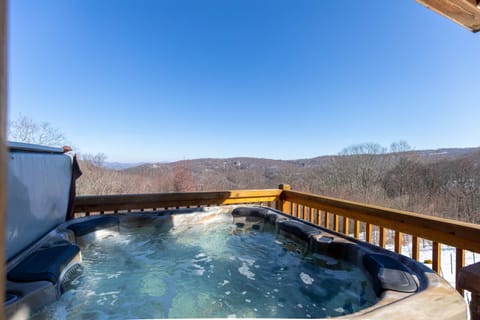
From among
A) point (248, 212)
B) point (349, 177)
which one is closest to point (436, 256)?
point (248, 212)

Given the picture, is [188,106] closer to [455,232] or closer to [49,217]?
[49,217]

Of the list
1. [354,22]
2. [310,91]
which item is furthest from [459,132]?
[354,22]

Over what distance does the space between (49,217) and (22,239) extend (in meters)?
→ 0.50

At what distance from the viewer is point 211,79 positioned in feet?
21.8

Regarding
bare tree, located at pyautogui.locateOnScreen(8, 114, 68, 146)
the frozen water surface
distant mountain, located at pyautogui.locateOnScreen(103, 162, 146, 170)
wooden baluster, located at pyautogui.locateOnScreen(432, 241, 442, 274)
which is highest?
bare tree, located at pyautogui.locateOnScreen(8, 114, 68, 146)

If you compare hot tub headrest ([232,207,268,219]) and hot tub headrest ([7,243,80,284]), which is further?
hot tub headrest ([232,207,268,219])

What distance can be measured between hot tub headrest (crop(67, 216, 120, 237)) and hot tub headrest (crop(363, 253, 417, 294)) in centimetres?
234

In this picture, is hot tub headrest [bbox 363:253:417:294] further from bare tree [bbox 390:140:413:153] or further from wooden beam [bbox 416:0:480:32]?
bare tree [bbox 390:140:413:153]

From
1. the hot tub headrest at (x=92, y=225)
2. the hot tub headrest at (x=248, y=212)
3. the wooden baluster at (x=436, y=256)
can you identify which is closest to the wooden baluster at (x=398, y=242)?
the wooden baluster at (x=436, y=256)

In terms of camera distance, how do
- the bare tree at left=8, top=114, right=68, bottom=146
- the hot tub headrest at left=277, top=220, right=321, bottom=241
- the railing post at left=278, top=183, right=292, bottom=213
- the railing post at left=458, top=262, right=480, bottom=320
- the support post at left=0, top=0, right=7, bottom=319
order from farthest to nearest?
the bare tree at left=8, top=114, right=68, bottom=146, the railing post at left=278, top=183, right=292, bottom=213, the hot tub headrest at left=277, top=220, right=321, bottom=241, the railing post at left=458, top=262, right=480, bottom=320, the support post at left=0, top=0, right=7, bottom=319

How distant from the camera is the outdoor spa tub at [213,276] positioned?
1.18m

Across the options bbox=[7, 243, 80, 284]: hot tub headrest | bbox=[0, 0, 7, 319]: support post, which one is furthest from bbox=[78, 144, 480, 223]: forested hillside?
bbox=[0, 0, 7, 319]: support post

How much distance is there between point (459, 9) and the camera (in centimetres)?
151

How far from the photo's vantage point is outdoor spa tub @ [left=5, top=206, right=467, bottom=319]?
3.87 ft
